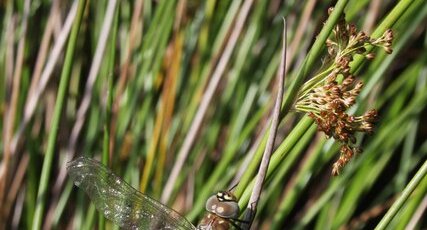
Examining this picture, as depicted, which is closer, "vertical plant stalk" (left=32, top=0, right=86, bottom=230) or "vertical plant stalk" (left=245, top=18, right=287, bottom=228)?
"vertical plant stalk" (left=245, top=18, right=287, bottom=228)

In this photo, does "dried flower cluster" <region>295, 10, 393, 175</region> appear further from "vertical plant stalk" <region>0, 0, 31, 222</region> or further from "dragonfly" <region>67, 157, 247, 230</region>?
"vertical plant stalk" <region>0, 0, 31, 222</region>

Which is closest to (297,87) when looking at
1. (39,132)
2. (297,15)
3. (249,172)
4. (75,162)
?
(249,172)

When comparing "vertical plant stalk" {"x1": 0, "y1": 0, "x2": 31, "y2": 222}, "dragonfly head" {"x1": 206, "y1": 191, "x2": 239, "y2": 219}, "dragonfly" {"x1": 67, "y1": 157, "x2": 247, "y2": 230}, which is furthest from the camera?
"vertical plant stalk" {"x1": 0, "y1": 0, "x2": 31, "y2": 222}

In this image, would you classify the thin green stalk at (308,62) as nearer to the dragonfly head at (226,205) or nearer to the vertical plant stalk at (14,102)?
the dragonfly head at (226,205)

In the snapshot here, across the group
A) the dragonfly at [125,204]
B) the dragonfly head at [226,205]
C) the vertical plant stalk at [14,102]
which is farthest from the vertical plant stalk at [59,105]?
the vertical plant stalk at [14,102]

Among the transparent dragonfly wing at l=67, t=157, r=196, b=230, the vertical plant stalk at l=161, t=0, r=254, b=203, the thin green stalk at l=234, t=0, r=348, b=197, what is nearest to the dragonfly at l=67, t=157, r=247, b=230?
the transparent dragonfly wing at l=67, t=157, r=196, b=230

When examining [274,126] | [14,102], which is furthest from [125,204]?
[14,102]
